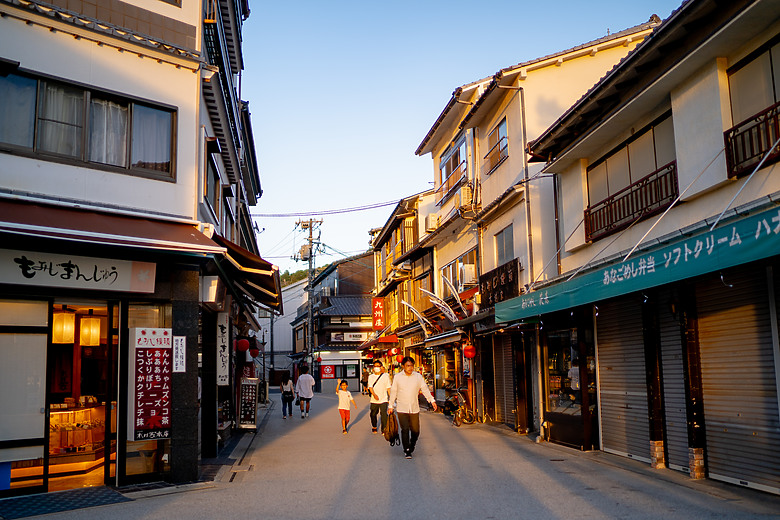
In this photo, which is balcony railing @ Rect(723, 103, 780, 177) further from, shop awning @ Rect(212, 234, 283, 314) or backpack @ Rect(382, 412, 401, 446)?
backpack @ Rect(382, 412, 401, 446)

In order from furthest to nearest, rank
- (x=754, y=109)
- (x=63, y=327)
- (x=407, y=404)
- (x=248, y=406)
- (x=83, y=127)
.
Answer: (x=248, y=406), (x=407, y=404), (x=63, y=327), (x=83, y=127), (x=754, y=109)

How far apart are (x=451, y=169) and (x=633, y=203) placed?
14.1 metres

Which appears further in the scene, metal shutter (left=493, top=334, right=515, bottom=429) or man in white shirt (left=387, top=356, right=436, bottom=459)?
metal shutter (left=493, top=334, right=515, bottom=429)

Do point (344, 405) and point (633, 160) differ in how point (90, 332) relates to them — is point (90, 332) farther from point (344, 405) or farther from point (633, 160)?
point (633, 160)

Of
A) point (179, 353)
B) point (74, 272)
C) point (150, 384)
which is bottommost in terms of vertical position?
point (150, 384)

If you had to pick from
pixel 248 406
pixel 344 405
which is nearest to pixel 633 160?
pixel 344 405

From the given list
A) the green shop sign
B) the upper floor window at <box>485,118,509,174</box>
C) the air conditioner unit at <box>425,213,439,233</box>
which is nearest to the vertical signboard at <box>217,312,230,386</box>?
the green shop sign

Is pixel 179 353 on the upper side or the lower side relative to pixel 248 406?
upper

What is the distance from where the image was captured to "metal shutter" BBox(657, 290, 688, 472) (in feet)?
35.6

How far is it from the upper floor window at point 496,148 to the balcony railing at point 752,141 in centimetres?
1011

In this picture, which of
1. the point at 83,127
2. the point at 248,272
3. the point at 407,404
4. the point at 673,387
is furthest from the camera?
the point at 248,272

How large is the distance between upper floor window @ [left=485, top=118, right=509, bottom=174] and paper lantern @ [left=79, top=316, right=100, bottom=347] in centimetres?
1227

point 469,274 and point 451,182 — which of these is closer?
point 469,274

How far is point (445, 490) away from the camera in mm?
9617
